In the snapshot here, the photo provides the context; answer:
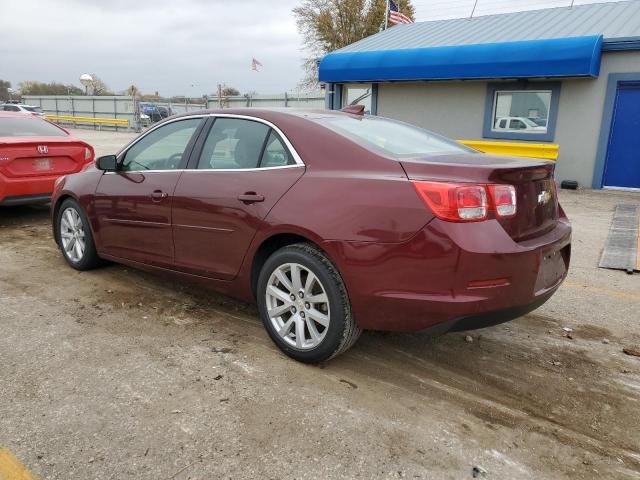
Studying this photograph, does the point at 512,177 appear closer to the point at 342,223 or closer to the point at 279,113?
the point at 342,223

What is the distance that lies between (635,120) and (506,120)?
2.72 metres

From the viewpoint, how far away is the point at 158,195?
3.92m

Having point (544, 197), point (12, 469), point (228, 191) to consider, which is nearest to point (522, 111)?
point (544, 197)

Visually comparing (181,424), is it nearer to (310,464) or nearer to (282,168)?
(310,464)

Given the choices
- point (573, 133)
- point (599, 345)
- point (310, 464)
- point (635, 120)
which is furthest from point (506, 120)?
point (310, 464)

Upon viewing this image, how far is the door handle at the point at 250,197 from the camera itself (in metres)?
3.26

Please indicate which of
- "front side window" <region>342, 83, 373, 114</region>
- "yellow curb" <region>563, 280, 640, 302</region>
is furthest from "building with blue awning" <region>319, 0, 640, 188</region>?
"yellow curb" <region>563, 280, 640, 302</region>

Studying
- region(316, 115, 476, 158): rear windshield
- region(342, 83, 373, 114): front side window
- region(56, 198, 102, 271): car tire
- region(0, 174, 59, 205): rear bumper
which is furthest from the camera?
region(342, 83, 373, 114): front side window

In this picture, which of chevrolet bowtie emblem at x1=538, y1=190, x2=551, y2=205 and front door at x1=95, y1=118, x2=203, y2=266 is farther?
front door at x1=95, y1=118, x2=203, y2=266

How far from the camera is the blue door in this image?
35.8ft

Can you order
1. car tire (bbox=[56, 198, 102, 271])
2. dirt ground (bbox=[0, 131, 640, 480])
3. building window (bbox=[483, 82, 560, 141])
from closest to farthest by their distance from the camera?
dirt ground (bbox=[0, 131, 640, 480]) → car tire (bbox=[56, 198, 102, 271]) → building window (bbox=[483, 82, 560, 141])

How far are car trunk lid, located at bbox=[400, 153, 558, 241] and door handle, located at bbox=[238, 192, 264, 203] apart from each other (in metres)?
0.95

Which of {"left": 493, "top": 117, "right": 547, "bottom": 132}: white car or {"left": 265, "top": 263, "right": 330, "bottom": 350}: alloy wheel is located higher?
{"left": 493, "top": 117, "right": 547, "bottom": 132}: white car

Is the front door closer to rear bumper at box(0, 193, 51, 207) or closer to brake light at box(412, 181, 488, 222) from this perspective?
brake light at box(412, 181, 488, 222)
